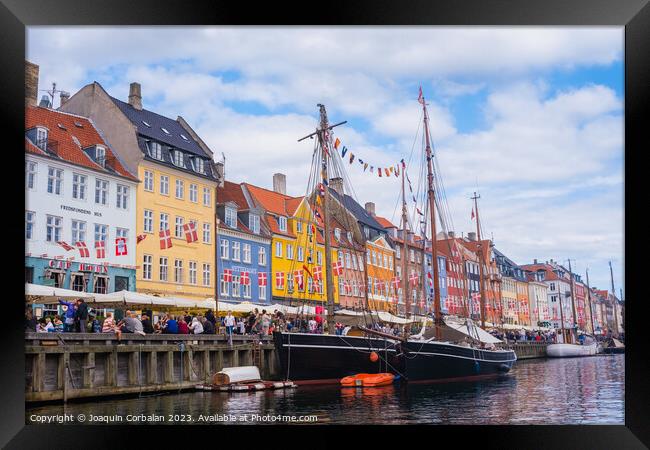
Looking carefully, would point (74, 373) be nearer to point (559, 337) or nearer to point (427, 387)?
point (427, 387)

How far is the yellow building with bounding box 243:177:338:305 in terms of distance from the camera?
16.5 metres

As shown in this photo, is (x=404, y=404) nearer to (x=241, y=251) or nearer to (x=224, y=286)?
(x=224, y=286)

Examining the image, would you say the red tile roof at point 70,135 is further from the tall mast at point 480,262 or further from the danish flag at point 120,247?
the tall mast at point 480,262

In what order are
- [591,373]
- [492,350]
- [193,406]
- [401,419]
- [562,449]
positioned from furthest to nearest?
1. [492,350]
2. [591,373]
3. [193,406]
4. [401,419]
5. [562,449]

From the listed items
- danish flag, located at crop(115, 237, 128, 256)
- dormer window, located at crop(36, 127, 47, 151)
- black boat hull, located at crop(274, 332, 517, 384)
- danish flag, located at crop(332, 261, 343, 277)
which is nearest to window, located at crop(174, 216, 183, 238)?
danish flag, located at crop(115, 237, 128, 256)

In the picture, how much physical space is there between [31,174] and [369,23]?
5665 mm

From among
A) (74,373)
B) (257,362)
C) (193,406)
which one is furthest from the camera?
(257,362)

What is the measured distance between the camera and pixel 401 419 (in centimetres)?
1215

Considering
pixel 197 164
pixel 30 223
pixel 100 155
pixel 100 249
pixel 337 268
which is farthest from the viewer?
pixel 337 268

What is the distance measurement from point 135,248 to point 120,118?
7.65 ft

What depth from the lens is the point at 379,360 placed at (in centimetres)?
1795

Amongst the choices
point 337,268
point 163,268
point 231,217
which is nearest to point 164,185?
point 231,217

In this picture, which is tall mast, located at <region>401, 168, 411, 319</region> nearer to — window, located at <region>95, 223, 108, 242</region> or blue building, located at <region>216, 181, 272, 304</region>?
blue building, located at <region>216, 181, 272, 304</region>
